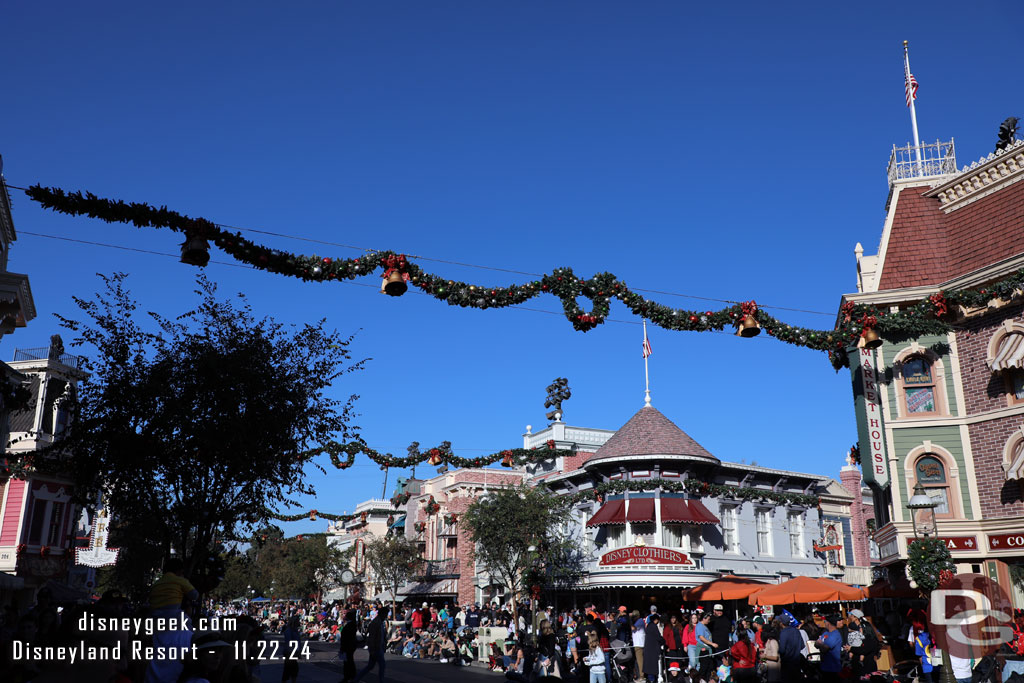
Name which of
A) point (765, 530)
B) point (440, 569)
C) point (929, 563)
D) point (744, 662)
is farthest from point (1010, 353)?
point (440, 569)

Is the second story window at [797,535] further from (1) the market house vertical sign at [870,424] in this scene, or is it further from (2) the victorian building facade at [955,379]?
(1) the market house vertical sign at [870,424]

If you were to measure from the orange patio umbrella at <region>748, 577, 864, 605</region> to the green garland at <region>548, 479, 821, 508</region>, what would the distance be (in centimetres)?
1198

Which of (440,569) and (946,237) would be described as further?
(440,569)

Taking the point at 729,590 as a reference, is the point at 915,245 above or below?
above

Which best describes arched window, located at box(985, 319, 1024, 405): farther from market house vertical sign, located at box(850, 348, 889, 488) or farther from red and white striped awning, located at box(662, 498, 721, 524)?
red and white striped awning, located at box(662, 498, 721, 524)

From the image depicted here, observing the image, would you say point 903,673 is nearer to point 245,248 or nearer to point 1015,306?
point 1015,306

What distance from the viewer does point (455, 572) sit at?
4762cm

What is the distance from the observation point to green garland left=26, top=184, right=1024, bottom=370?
37.3 ft

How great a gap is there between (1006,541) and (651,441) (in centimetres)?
1601

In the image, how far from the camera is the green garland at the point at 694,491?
112 feet

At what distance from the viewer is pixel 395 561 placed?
49.7 metres

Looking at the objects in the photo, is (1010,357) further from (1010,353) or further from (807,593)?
(807,593)

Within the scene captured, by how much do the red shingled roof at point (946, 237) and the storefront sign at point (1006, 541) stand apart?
714 centimetres

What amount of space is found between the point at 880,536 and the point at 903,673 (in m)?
5.89
